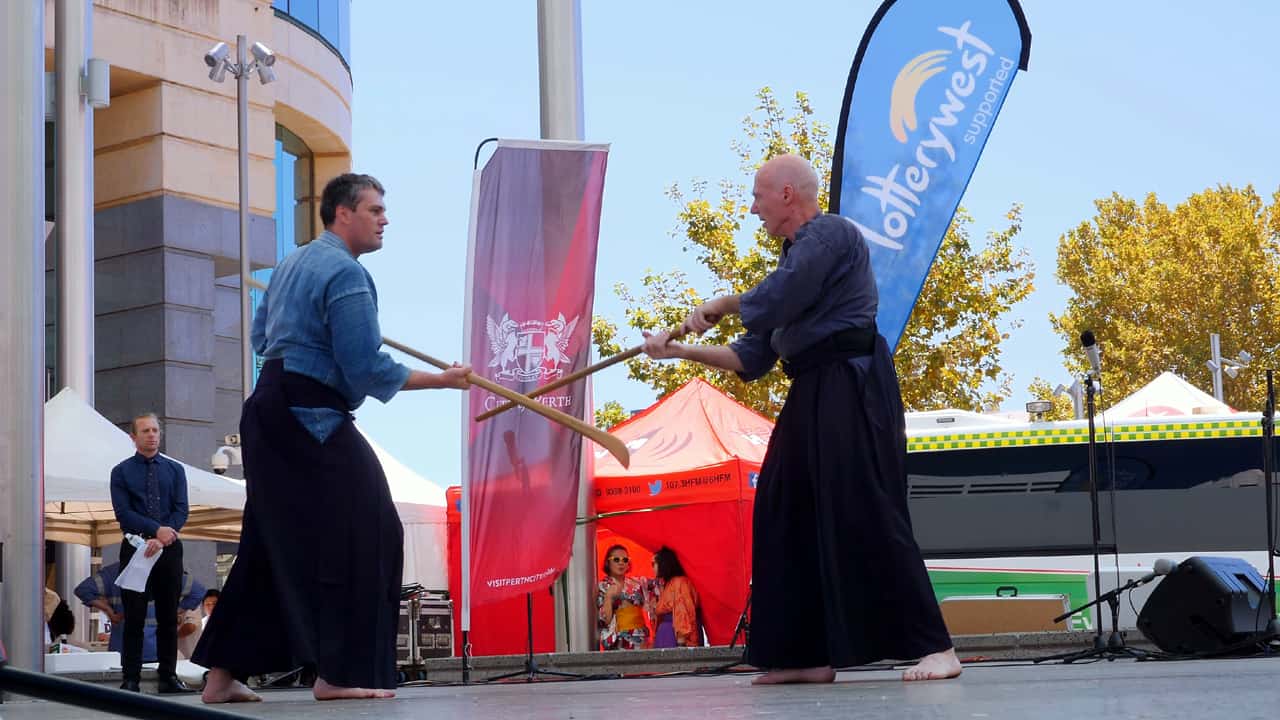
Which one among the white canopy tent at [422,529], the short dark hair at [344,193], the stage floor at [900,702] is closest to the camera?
the stage floor at [900,702]

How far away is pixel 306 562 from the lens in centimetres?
554

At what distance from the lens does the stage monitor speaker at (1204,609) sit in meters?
9.08

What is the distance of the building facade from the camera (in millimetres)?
24984

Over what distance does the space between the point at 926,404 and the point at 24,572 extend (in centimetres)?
2143

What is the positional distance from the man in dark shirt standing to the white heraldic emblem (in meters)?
2.06

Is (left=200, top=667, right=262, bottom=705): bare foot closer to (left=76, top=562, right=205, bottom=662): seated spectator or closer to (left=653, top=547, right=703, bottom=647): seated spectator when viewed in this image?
(left=76, top=562, right=205, bottom=662): seated spectator

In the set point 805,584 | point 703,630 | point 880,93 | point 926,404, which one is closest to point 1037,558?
point 703,630

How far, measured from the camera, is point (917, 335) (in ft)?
89.2

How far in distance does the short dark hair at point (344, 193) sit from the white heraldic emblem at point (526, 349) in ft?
13.5

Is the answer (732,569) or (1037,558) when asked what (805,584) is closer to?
(732,569)

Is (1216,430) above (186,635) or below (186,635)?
above

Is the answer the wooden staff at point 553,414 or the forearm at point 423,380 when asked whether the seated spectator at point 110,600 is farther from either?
the forearm at point 423,380

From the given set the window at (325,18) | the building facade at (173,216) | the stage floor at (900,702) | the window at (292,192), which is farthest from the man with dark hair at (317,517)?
the window at (325,18)

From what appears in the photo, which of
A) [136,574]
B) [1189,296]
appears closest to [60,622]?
[136,574]
